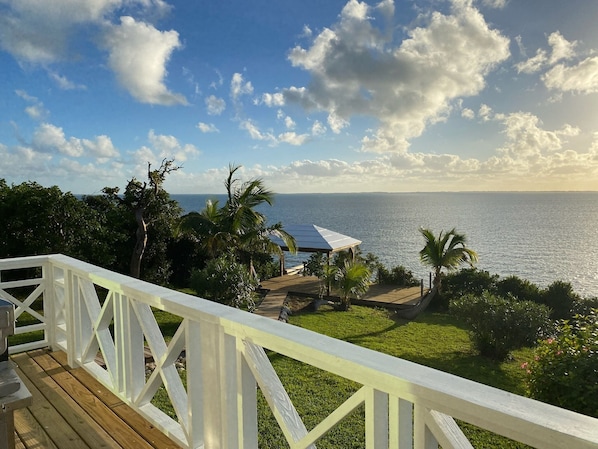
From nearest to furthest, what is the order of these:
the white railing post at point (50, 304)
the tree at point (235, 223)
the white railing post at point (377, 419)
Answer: the white railing post at point (377, 419) < the white railing post at point (50, 304) < the tree at point (235, 223)

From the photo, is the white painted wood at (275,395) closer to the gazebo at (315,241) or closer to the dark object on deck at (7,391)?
the dark object on deck at (7,391)

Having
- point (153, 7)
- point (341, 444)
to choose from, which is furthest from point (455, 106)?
point (341, 444)

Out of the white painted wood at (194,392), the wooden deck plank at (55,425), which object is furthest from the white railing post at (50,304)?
the white painted wood at (194,392)

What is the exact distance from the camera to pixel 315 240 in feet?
51.8

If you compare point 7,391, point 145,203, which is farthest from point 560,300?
point 7,391

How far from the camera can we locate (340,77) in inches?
949

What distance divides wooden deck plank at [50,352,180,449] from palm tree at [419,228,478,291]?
14.2m

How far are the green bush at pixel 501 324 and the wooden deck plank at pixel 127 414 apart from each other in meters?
8.40

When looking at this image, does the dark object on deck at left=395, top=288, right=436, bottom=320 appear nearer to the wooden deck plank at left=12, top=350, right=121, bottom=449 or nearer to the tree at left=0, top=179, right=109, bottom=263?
the tree at left=0, top=179, right=109, bottom=263

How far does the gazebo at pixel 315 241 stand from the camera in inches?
601

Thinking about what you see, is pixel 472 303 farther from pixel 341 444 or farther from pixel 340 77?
pixel 340 77

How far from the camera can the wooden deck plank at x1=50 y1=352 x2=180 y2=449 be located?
2.20m

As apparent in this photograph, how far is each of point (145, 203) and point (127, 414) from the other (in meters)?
10.0

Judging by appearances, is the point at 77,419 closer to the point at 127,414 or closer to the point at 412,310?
the point at 127,414
